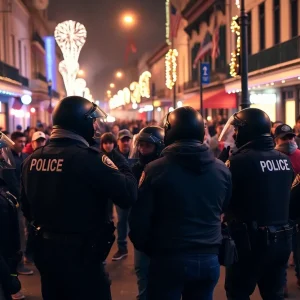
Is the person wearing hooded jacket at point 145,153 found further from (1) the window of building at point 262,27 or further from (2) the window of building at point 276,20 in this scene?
(1) the window of building at point 262,27

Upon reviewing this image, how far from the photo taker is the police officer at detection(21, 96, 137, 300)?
3.44 meters

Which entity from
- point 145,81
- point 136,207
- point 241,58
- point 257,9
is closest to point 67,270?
point 136,207

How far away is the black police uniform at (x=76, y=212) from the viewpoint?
135 inches

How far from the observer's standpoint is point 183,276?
3.37 meters

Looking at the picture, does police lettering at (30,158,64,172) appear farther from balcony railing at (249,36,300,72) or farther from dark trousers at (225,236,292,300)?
balcony railing at (249,36,300,72)

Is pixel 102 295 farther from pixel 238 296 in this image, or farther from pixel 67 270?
pixel 238 296

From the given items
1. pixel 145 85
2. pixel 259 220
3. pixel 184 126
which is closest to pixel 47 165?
pixel 184 126

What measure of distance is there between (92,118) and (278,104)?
19749 millimetres

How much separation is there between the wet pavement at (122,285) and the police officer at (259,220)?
1.74 m

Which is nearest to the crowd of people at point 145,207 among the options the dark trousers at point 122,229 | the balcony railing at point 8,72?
the dark trousers at point 122,229

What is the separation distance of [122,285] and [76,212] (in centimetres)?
308

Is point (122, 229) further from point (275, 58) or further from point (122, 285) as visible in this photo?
point (275, 58)

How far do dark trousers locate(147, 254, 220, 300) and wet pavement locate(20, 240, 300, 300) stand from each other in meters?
2.41

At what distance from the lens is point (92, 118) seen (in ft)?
12.3
